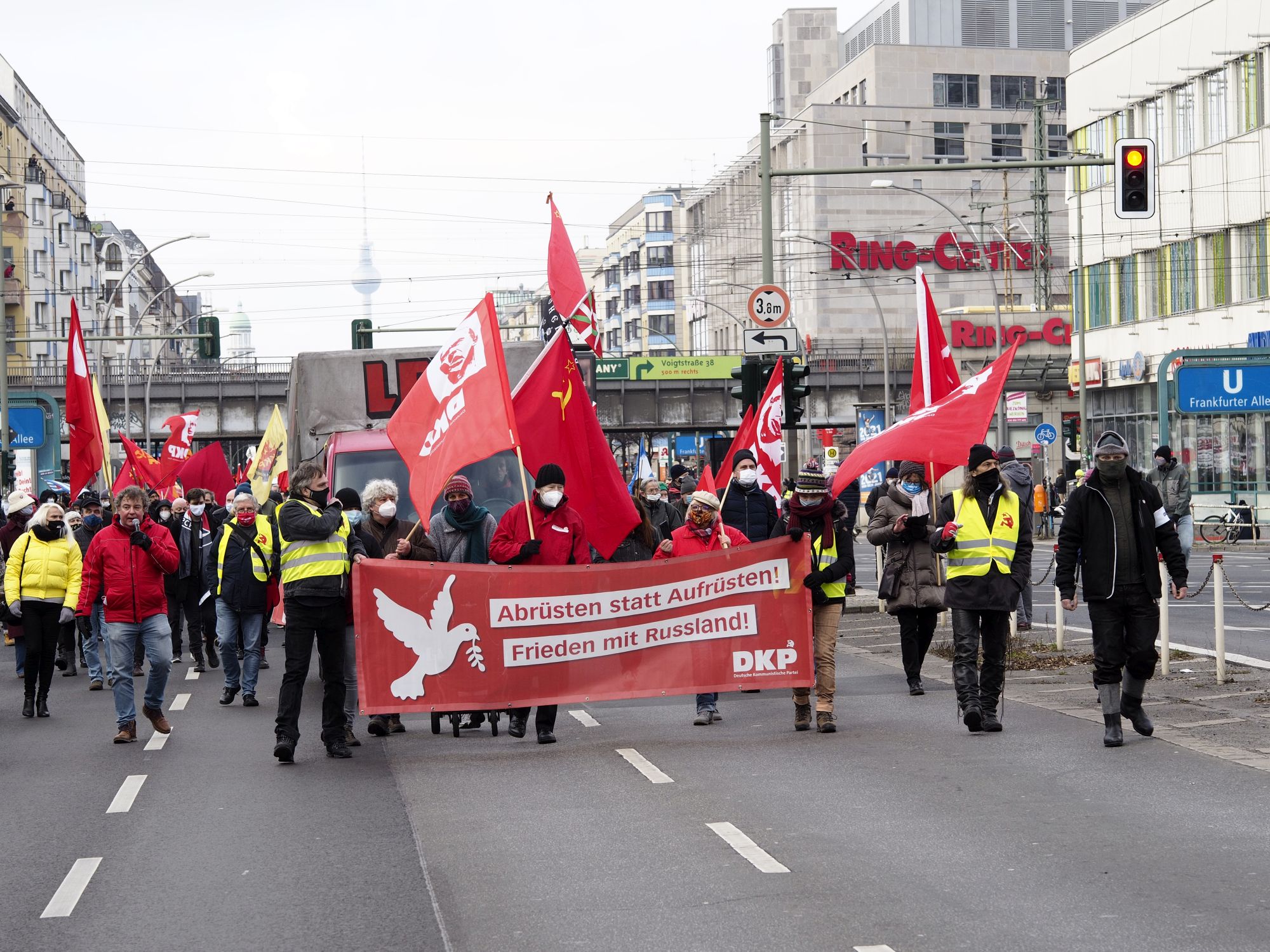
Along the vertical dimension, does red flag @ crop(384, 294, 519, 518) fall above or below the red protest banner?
above

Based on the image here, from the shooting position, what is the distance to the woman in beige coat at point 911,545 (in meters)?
13.7

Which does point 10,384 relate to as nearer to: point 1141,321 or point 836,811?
point 1141,321

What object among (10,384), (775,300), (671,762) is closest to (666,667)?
(671,762)

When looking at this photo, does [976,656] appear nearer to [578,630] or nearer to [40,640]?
[578,630]

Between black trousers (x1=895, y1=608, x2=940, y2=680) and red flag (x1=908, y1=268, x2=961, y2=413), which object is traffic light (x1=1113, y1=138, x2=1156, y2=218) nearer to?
red flag (x1=908, y1=268, x2=961, y2=413)

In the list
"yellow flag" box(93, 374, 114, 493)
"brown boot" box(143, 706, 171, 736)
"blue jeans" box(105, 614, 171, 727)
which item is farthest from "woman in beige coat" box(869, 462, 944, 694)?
"yellow flag" box(93, 374, 114, 493)

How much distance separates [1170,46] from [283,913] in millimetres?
48705

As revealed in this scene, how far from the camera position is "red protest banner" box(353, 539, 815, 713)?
11820mm

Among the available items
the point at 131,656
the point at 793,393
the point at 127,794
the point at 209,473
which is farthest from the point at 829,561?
the point at 209,473

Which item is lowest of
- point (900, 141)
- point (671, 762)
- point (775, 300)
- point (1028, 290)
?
point (671, 762)

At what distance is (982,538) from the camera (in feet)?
38.4

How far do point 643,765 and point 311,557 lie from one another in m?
2.55

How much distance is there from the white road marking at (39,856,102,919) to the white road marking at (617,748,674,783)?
3246 millimetres

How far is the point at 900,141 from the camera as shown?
92062mm
